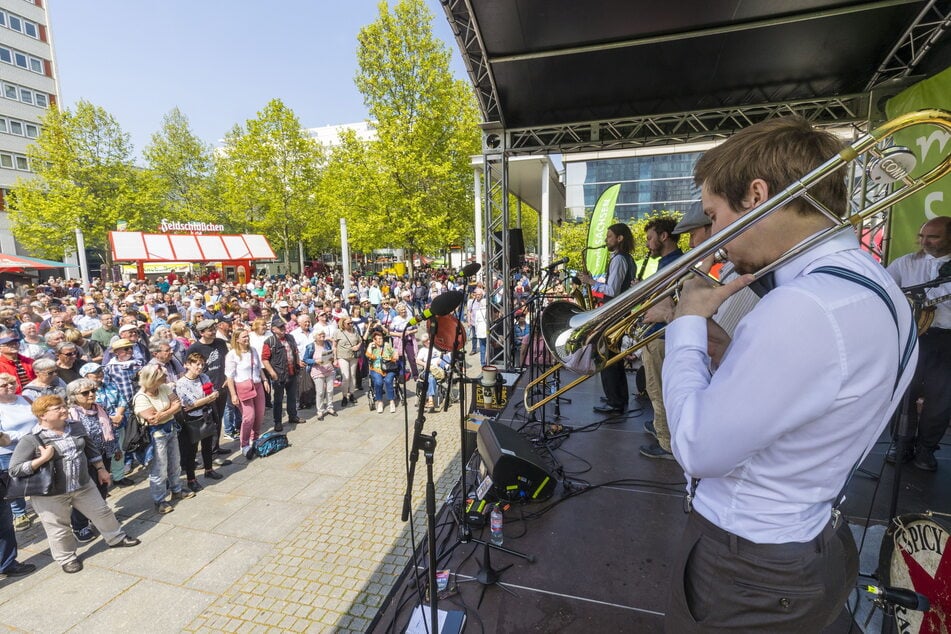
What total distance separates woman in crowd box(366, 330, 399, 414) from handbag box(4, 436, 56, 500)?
16.9 ft

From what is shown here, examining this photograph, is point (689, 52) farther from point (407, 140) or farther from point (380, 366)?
point (407, 140)

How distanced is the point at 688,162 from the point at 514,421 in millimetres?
63058

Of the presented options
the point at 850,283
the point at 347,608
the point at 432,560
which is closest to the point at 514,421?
the point at 347,608

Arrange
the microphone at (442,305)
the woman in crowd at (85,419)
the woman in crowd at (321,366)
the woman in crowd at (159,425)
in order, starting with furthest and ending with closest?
the woman in crowd at (321,366)
the woman in crowd at (159,425)
the woman in crowd at (85,419)
the microphone at (442,305)

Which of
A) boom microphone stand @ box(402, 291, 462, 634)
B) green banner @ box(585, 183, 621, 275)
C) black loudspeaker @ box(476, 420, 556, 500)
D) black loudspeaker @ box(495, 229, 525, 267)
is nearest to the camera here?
boom microphone stand @ box(402, 291, 462, 634)

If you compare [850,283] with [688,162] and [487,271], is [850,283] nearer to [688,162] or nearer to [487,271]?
[487,271]

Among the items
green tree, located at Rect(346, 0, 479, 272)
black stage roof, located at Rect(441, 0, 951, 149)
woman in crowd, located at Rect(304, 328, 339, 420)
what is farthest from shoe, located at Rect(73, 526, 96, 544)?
green tree, located at Rect(346, 0, 479, 272)

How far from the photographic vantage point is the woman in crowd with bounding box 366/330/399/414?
8.93 meters

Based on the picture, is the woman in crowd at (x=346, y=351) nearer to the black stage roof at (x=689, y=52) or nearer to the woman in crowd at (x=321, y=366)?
the woman in crowd at (x=321, y=366)

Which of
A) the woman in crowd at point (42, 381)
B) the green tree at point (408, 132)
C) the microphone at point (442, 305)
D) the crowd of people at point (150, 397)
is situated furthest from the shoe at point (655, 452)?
the green tree at point (408, 132)

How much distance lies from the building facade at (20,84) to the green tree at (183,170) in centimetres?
954

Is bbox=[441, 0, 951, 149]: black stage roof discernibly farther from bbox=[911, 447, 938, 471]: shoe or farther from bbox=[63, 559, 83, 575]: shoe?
bbox=[63, 559, 83, 575]: shoe

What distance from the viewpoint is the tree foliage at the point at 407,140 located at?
19328 millimetres

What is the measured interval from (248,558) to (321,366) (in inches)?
171
